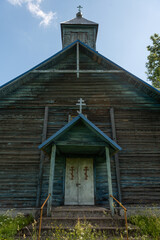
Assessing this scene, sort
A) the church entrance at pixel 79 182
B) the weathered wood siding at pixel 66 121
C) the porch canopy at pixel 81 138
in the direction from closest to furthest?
the porch canopy at pixel 81 138
the church entrance at pixel 79 182
the weathered wood siding at pixel 66 121

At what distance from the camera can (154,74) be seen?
70.6 feet

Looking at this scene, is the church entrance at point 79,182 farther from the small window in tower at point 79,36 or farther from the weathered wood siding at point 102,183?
the small window in tower at point 79,36

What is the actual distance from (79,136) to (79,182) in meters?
2.47

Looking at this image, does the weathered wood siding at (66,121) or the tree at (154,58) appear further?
the tree at (154,58)

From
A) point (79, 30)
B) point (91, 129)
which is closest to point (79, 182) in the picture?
point (91, 129)

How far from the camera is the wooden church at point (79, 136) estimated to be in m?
7.08

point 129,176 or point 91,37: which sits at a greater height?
point 91,37

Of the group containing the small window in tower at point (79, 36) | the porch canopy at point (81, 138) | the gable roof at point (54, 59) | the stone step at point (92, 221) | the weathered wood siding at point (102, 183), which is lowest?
the stone step at point (92, 221)

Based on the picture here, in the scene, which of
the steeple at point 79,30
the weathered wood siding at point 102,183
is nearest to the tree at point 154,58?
the steeple at point 79,30

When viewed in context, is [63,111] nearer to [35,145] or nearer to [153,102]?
[35,145]

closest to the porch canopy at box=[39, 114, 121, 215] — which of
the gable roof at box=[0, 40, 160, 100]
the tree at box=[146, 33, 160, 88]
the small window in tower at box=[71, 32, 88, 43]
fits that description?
the gable roof at box=[0, 40, 160, 100]

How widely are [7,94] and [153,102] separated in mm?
8100

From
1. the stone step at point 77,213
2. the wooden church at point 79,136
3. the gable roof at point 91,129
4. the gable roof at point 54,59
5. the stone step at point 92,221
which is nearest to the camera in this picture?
the stone step at point 92,221

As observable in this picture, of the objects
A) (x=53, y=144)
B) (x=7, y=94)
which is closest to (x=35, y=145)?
(x=53, y=144)
